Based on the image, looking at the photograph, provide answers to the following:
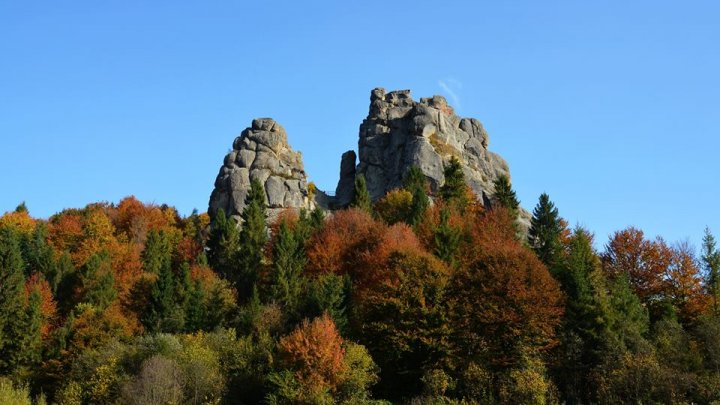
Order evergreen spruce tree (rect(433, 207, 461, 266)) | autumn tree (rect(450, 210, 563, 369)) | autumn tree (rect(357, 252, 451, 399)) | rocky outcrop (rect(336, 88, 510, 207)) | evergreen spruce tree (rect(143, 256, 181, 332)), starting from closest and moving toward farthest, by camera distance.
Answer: autumn tree (rect(357, 252, 451, 399)) < autumn tree (rect(450, 210, 563, 369)) < evergreen spruce tree (rect(143, 256, 181, 332)) < evergreen spruce tree (rect(433, 207, 461, 266)) < rocky outcrop (rect(336, 88, 510, 207))

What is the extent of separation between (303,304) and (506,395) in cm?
1717

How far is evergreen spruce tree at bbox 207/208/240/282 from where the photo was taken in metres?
73.4

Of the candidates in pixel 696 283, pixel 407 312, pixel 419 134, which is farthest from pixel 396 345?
pixel 419 134

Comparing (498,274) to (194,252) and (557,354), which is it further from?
(194,252)

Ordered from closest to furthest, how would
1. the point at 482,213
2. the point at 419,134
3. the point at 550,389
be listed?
1. the point at 550,389
2. the point at 482,213
3. the point at 419,134

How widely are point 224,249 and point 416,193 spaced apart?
22.0 metres

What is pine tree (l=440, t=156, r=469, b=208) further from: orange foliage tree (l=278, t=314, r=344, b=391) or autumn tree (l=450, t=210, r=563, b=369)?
orange foliage tree (l=278, t=314, r=344, b=391)

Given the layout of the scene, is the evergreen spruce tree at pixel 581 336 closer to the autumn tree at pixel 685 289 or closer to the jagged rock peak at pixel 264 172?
the autumn tree at pixel 685 289

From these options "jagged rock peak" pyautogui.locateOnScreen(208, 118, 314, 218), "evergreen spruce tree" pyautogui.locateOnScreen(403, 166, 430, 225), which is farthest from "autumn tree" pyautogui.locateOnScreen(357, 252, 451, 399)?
"jagged rock peak" pyautogui.locateOnScreen(208, 118, 314, 218)

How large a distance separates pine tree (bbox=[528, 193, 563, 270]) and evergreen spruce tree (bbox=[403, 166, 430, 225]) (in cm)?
1175

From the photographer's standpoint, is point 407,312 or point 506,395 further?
point 407,312

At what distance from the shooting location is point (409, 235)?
218 feet

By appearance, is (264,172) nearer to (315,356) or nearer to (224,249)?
(224,249)

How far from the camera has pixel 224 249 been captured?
250 feet
